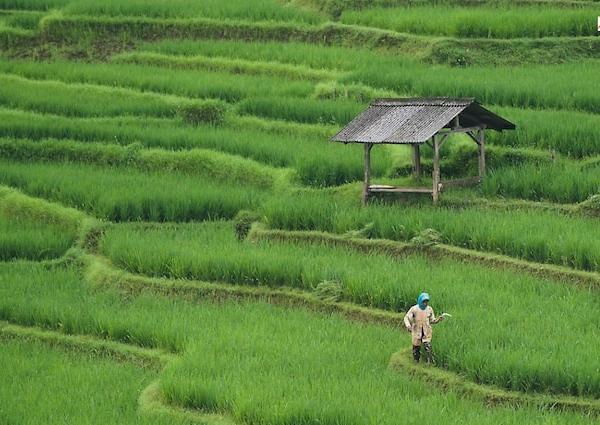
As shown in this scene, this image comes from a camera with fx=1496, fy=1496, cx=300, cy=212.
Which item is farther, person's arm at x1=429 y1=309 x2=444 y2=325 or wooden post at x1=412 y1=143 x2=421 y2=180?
wooden post at x1=412 y1=143 x2=421 y2=180

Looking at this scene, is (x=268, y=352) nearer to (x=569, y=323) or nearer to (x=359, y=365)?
(x=359, y=365)

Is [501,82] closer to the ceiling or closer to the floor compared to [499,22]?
closer to the floor

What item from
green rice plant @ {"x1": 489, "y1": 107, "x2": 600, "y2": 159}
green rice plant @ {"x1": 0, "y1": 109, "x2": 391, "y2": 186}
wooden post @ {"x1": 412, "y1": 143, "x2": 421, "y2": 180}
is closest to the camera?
green rice plant @ {"x1": 489, "y1": 107, "x2": 600, "y2": 159}

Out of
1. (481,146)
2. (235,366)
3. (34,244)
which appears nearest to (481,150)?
(481,146)

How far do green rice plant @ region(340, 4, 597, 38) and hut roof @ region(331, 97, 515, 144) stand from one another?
422cm

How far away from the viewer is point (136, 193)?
1684 centimetres

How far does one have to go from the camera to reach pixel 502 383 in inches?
440

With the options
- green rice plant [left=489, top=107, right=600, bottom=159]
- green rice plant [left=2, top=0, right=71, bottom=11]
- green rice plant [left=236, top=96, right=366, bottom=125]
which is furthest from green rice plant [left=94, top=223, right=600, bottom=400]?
green rice plant [left=2, top=0, right=71, bottom=11]

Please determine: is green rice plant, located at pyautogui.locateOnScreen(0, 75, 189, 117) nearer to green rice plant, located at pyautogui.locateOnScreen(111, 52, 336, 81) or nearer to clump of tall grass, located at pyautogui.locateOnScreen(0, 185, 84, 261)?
green rice plant, located at pyautogui.locateOnScreen(111, 52, 336, 81)

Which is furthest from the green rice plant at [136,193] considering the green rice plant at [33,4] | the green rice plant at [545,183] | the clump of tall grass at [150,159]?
the green rice plant at [33,4]

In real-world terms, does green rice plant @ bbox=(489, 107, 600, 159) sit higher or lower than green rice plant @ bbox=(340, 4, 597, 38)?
lower

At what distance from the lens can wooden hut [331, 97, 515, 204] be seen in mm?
15578

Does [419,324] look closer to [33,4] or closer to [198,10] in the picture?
[198,10]

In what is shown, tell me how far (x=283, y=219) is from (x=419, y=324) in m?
4.27
